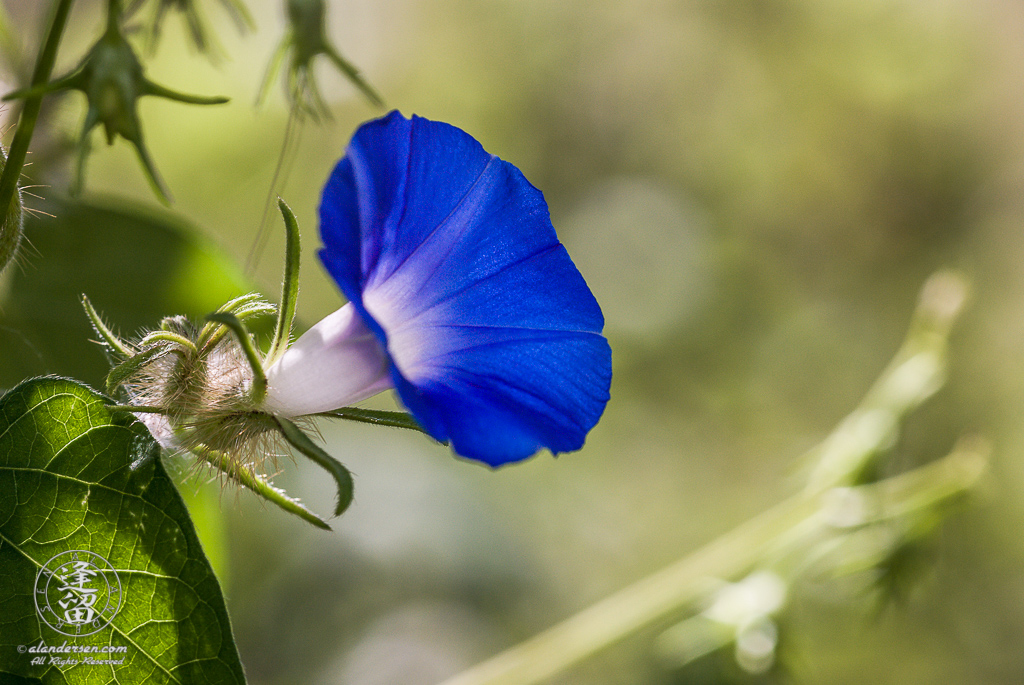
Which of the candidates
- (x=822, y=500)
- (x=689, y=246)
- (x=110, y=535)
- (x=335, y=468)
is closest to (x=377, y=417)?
(x=335, y=468)

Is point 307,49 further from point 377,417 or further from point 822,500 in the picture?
point 822,500

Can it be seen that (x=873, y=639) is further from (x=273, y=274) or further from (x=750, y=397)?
(x=273, y=274)

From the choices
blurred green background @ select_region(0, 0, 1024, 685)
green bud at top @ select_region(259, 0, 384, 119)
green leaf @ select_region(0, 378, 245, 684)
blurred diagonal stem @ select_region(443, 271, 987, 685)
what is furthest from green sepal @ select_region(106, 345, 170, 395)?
blurred green background @ select_region(0, 0, 1024, 685)

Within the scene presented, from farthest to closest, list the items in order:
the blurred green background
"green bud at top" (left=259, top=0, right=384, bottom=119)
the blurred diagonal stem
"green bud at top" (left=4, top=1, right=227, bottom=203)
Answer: the blurred green background → the blurred diagonal stem → "green bud at top" (left=259, top=0, right=384, bottom=119) → "green bud at top" (left=4, top=1, right=227, bottom=203)

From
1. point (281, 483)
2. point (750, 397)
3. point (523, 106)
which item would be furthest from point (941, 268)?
point (281, 483)

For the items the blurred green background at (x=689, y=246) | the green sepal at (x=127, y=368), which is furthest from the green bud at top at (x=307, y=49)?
the blurred green background at (x=689, y=246)

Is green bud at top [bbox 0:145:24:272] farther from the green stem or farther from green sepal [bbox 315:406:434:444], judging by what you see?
green sepal [bbox 315:406:434:444]

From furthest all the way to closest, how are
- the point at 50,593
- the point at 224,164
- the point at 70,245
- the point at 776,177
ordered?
the point at 776,177, the point at 224,164, the point at 70,245, the point at 50,593
